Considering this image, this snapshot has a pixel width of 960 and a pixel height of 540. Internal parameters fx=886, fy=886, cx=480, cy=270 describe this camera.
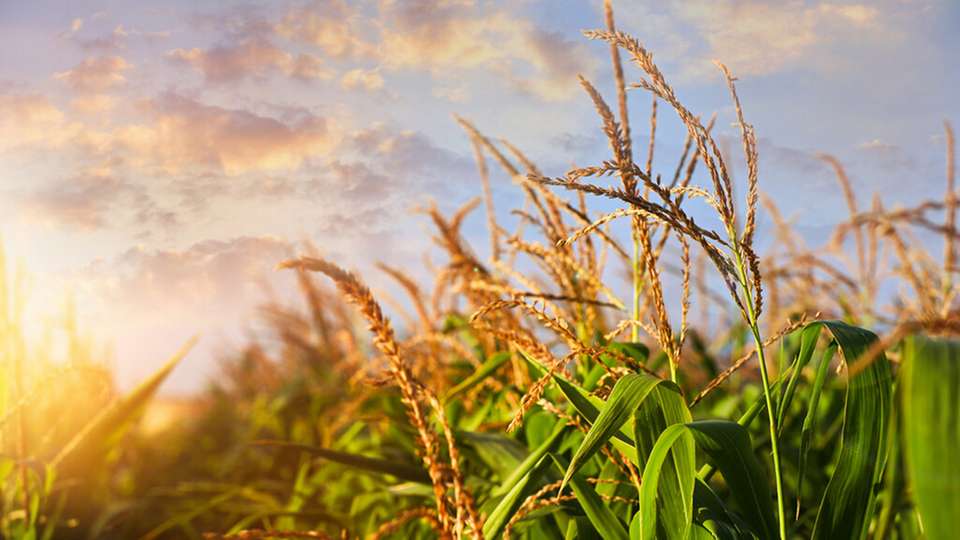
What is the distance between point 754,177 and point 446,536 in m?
0.48

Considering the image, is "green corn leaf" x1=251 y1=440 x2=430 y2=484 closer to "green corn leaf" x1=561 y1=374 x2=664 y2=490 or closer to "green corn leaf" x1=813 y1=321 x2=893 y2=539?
"green corn leaf" x1=561 y1=374 x2=664 y2=490

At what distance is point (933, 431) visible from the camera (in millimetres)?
625

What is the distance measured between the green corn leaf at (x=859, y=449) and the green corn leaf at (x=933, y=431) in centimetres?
25

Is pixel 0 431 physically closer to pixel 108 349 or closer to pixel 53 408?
pixel 108 349

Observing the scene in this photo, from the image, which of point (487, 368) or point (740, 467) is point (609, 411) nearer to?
point (740, 467)

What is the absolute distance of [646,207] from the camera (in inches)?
32.7

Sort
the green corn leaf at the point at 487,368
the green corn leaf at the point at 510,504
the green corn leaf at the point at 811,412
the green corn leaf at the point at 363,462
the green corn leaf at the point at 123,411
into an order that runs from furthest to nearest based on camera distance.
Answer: the green corn leaf at the point at 123,411 < the green corn leaf at the point at 487,368 < the green corn leaf at the point at 363,462 < the green corn leaf at the point at 510,504 < the green corn leaf at the point at 811,412

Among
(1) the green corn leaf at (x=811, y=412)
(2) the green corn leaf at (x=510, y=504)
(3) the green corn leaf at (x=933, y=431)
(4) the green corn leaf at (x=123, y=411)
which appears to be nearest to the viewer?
(3) the green corn leaf at (x=933, y=431)

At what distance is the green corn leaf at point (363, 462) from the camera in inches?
56.2

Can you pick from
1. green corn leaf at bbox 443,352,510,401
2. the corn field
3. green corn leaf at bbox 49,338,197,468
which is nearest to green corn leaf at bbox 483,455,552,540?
the corn field

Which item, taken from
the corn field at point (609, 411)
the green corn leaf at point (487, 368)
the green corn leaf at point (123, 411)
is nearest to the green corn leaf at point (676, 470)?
the corn field at point (609, 411)

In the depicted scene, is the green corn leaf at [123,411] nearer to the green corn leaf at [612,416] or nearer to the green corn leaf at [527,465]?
the green corn leaf at [527,465]

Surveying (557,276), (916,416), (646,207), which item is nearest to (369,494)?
(557,276)

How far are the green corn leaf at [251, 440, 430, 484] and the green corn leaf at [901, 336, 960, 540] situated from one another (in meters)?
0.97
